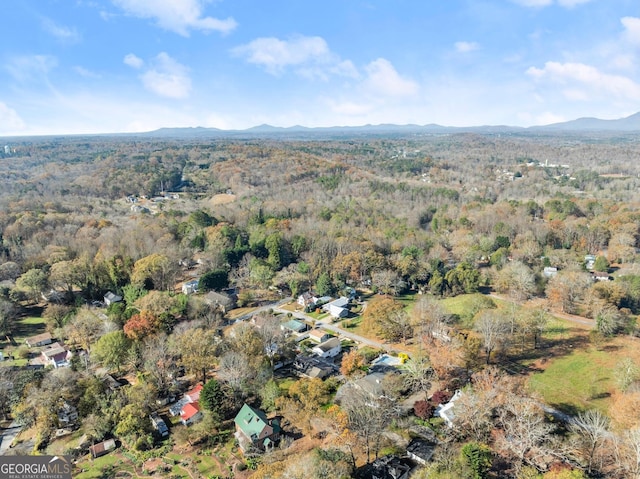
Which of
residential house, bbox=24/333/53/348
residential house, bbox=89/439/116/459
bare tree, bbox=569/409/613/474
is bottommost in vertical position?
residential house, bbox=89/439/116/459

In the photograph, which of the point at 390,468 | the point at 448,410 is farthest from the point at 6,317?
the point at 448,410

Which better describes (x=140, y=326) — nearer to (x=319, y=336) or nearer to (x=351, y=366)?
(x=319, y=336)

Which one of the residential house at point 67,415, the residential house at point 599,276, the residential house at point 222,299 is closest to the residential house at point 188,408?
the residential house at point 67,415

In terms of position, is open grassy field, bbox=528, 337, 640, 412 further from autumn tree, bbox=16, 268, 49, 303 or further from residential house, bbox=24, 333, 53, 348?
autumn tree, bbox=16, 268, 49, 303

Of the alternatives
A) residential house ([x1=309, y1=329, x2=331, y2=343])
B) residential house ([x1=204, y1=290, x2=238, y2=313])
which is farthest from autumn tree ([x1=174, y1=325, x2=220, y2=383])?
residential house ([x1=204, y1=290, x2=238, y2=313])

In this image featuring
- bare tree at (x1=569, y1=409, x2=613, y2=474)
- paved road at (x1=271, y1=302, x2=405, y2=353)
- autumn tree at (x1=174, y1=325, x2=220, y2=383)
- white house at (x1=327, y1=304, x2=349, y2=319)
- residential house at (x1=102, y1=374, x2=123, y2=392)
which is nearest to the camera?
bare tree at (x1=569, y1=409, x2=613, y2=474)

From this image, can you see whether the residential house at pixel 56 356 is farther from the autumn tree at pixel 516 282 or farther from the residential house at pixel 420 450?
the autumn tree at pixel 516 282

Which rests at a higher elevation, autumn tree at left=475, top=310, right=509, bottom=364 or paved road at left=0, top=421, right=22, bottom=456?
autumn tree at left=475, top=310, right=509, bottom=364
